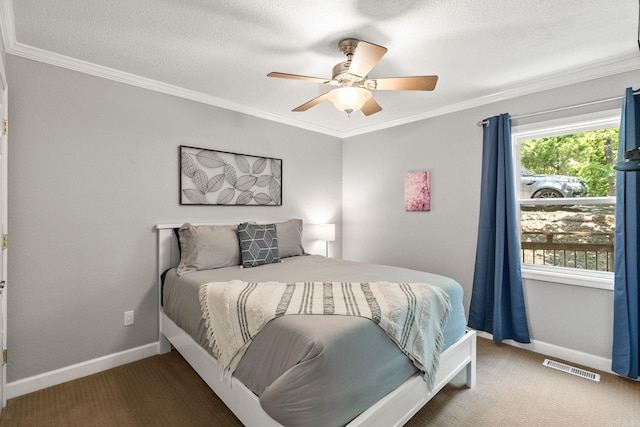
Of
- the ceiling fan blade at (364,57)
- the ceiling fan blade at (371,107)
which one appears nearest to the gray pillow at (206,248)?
the ceiling fan blade at (371,107)

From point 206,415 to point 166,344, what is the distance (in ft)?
3.60

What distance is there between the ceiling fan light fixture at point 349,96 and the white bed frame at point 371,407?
175cm

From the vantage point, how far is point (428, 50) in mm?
2314

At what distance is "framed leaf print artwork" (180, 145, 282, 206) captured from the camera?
10.0 ft

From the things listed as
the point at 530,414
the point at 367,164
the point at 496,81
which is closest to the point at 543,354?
the point at 530,414

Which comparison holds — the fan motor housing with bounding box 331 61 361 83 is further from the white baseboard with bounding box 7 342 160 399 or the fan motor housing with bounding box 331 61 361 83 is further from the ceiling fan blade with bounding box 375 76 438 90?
the white baseboard with bounding box 7 342 160 399

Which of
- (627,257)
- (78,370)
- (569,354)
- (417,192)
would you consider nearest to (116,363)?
(78,370)

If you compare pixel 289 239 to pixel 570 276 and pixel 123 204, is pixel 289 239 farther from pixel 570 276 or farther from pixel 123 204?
pixel 570 276

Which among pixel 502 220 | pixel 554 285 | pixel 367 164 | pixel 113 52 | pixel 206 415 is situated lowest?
pixel 206 415

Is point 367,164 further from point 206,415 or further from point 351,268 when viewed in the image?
point 206,415

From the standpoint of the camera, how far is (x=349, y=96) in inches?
82.6

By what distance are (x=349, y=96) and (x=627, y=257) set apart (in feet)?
7.92

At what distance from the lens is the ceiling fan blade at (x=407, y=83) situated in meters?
2.03

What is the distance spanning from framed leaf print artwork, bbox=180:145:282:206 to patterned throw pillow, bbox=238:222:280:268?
505 millimetres
